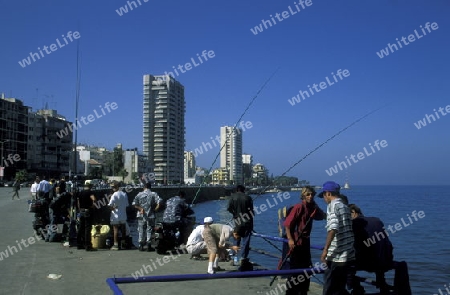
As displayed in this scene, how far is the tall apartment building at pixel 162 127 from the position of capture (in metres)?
170

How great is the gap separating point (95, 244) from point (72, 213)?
112 cm

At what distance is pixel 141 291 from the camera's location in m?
7.00

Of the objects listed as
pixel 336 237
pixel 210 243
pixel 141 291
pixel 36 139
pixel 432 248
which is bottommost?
pixel 432 248

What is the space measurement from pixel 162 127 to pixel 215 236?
16332 centimetres

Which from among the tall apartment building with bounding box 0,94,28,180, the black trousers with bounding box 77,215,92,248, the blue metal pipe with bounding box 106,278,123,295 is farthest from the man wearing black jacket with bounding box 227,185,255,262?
the tall apartment building with bounding box 0,94,28,180

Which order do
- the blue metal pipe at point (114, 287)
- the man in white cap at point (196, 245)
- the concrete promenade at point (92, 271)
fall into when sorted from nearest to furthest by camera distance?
the blue metal pipe at point (114, 287)
the concrete promenade at point (92, 271)
the man in white cap at point (196, 245)

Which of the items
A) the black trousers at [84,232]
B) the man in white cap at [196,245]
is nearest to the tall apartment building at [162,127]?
the black trousers at [84,232]

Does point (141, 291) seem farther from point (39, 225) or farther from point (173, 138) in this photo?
point (173, 138)

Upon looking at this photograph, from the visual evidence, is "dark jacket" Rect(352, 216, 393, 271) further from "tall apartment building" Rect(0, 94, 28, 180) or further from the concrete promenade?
"tall apartment building" Rect(0, 94, 28, 180)

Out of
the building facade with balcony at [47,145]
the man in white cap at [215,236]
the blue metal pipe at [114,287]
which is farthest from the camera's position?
the building facade with balcony at [47,145]

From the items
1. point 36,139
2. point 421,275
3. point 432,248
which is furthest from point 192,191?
point 421,275

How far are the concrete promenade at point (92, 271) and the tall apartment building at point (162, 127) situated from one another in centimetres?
15686

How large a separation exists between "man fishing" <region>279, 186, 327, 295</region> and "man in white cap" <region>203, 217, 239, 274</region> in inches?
99.7

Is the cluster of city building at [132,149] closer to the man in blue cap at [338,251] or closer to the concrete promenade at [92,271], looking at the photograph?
the concrete promenade at [92,271]
